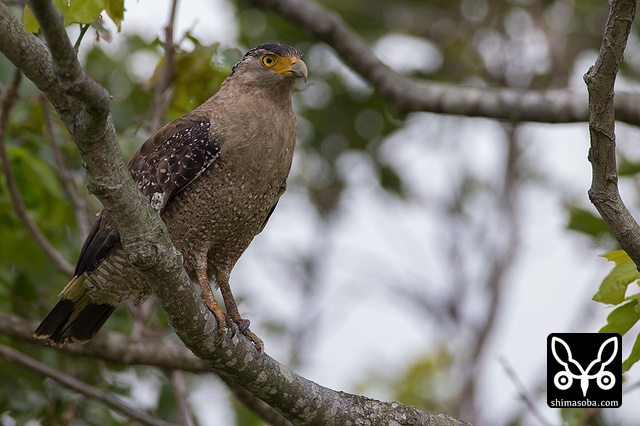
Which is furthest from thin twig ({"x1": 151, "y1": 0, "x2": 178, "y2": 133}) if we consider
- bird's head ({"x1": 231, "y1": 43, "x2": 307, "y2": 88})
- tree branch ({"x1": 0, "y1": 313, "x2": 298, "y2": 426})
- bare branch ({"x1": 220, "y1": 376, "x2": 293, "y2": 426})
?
bare branch ({"x1": 220, "y1": 376, "x2": 293, "y2": 426})

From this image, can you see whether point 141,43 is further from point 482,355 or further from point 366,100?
point 482,355

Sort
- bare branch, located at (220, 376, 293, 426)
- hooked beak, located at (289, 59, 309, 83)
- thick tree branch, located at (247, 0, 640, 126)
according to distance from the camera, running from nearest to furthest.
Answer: hooked beak, located at (289, 59, 309, 83) < bare branch, located at (220, 376, 293, 426) < thick tree branch, located at (247, 0, 640, 126)

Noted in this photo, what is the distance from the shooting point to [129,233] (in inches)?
131

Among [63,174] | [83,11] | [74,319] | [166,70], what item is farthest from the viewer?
[166,70]

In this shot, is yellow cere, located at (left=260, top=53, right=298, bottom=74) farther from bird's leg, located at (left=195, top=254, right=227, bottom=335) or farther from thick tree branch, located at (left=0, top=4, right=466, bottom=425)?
thick tree branch, located at (left=0, top=4, right=466, bottom=425)

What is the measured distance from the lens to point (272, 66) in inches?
195

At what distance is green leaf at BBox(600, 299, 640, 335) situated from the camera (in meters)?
3.49

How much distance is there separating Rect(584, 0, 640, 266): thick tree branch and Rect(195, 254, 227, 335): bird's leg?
169 cm

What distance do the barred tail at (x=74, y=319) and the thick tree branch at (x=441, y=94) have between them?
2649mm

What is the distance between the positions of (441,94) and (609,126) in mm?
3026

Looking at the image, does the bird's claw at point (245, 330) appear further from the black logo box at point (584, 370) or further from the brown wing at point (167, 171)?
the black logo box at point (584, 370)

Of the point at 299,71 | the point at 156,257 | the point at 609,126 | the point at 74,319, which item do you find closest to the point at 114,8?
the point at 156,257

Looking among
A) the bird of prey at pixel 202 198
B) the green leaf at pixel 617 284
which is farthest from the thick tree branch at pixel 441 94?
the green leaf at pixel 617 284

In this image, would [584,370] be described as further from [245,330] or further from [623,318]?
[245,330]
